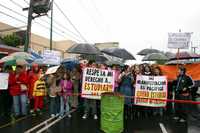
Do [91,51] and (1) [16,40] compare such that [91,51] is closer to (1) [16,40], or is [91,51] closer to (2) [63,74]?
(2) [63,74]

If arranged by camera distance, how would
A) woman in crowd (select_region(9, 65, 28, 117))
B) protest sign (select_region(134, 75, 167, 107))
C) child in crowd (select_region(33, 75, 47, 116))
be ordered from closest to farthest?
protest sign (select_region(134, 75, 167, 107)) < woman in crowd (select_region(9, 65, 28, 117)) < child in crowd (select_region(33, 75, 47, 116))

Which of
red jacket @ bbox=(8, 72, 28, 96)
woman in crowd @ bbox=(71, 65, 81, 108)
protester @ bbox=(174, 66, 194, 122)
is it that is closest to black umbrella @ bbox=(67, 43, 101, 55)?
woman in crowd @ bbox=(71, 65, 81, 108)

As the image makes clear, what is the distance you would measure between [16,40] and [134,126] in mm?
36598

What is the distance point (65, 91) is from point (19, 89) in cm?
158

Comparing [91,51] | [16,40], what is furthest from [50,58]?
[16,40]

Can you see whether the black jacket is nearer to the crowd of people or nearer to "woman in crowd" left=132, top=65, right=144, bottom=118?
the crowd of people

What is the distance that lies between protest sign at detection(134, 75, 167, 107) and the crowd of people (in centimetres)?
22

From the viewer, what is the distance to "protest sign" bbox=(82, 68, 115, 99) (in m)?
12.1

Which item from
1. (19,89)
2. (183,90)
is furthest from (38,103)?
(183,90)

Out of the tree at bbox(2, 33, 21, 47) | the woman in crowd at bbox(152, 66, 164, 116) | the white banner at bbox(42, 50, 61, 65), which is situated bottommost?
the woman in crowd at bbox(152, 66, 164, 116)

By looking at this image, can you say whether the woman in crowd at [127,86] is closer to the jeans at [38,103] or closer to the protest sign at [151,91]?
the protest sign at [151,91]

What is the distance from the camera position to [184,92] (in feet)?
39.3

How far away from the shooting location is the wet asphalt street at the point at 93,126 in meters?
10.0

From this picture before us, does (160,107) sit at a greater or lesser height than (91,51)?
lesser
